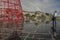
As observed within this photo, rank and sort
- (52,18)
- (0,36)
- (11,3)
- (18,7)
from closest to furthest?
(11,3)
(18,7)
(52,18)
(0,36)

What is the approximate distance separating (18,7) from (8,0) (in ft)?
4.74

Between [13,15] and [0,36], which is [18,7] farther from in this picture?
[0,36]

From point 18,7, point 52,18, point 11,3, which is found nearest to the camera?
point 11,3

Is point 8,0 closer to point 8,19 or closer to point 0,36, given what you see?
point 8,19

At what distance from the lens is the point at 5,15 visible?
19.7 meters

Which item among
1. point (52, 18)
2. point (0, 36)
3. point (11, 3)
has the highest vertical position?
point (11, 3)

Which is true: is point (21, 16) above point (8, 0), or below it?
below

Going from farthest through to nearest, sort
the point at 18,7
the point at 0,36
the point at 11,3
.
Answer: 1. the point at 0,36
2. the point at 18,7
3. the point at 11,3

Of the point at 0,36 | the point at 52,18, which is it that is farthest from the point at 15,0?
the point at 0,36

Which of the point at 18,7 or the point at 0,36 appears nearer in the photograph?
the point at 18,7

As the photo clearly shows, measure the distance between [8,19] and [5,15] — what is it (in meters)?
0.61

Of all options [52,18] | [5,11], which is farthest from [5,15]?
[52,18]

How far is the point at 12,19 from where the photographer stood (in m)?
21.3

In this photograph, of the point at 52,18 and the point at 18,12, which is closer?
the point at 18,12
